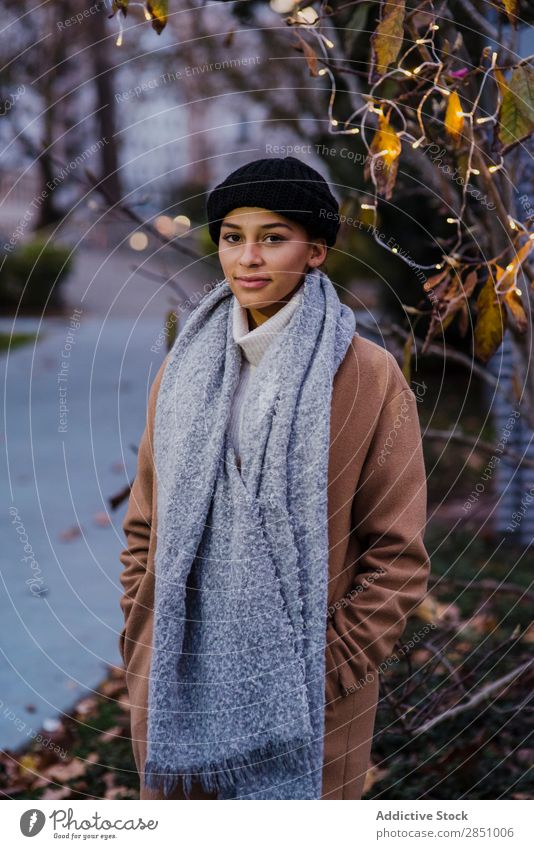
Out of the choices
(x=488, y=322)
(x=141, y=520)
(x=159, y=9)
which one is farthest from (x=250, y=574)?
(x=159, y=9)

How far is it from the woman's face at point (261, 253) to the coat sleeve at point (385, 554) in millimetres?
300

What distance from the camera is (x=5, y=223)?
40.7 ft

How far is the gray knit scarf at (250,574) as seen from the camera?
5.71 feet

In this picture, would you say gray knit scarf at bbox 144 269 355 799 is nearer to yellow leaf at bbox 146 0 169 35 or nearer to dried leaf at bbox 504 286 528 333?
dried leaf at bbox 504 286 528 333

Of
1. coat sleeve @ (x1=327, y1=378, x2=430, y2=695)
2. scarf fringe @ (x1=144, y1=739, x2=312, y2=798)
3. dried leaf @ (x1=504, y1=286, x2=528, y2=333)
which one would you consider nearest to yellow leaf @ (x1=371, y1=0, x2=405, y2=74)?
dried leaf @ (x1=504, y1=286, x2=528, y2=333)

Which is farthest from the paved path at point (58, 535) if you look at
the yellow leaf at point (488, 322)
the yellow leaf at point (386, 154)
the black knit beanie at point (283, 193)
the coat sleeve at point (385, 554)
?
the yellow leaf at point (488, 322)

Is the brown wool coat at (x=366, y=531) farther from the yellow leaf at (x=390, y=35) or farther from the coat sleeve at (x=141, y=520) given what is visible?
the yellow leaf at (x=390, y=35)

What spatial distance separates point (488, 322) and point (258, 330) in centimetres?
57

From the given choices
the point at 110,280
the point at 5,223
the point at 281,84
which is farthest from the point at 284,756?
the point at 110,280

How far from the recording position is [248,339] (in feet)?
6.06

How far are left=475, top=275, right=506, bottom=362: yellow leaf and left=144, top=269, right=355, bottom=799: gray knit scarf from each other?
0.41 m

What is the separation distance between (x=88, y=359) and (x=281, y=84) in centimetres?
352
